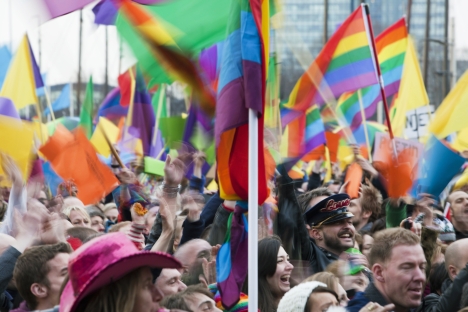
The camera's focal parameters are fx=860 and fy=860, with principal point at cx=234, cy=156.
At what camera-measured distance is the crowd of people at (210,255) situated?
10.4 feet

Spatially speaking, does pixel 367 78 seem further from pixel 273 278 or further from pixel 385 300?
pixel 385 300

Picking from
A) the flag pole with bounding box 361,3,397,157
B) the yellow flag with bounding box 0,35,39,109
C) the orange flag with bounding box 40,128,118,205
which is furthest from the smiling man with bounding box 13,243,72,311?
the flag pole with bounding box 361,3,397,157

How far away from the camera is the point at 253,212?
176 inches

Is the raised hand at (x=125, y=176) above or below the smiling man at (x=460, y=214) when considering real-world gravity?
above

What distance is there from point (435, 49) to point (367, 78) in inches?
1704

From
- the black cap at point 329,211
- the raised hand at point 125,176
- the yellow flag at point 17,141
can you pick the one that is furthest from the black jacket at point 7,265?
the raised hand at point 125,176

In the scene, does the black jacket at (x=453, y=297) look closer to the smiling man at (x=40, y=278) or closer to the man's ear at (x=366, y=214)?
the smiling man at (x=40, y=278)

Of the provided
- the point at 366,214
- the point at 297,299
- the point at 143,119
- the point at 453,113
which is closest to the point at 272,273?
the point at 297,299

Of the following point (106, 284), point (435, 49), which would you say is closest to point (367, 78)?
point (106, 284)

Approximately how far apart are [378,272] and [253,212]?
712mm

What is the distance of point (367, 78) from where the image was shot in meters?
9.02

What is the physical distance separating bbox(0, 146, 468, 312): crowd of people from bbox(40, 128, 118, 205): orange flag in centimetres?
53

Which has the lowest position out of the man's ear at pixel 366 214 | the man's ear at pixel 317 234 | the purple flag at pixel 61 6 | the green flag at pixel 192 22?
the man's ear at pixel 366 214

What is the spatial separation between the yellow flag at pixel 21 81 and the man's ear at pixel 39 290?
4580 millimetres
